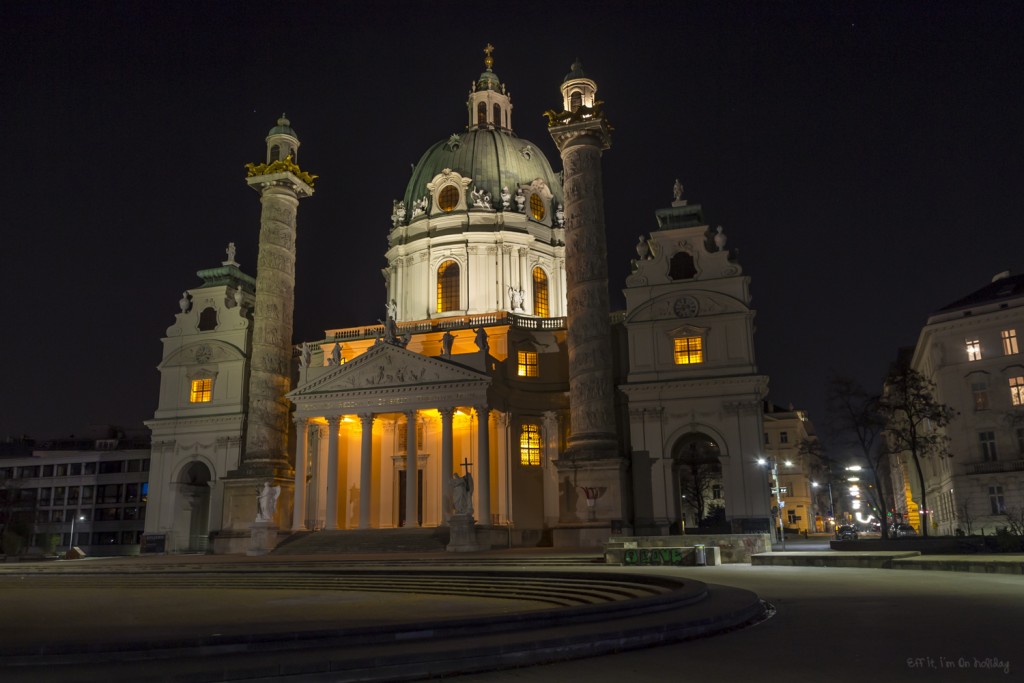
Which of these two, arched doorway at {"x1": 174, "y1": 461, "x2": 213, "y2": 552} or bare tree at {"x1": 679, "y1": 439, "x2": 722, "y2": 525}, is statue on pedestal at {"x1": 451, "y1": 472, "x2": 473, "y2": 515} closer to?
arched doorway at {"x1": 174, "y1": 461, "x2": 213, "y2": 552}

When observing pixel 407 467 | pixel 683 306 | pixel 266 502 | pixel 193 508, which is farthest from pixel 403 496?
pixel 683 306

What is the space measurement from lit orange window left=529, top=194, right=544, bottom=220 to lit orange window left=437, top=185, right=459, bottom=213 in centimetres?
542

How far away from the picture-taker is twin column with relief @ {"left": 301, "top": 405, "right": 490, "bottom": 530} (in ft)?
145

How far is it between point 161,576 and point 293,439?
2361 cm

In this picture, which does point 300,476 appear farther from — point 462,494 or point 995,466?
point 995,466

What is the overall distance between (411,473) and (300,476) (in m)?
7.30

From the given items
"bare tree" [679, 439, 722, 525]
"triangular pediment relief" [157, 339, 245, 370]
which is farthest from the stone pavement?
"bare tree" [679, 439, 722, 525]

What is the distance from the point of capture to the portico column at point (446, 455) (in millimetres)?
43625

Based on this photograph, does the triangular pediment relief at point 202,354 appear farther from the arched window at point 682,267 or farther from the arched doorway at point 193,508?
the arched window at point 682,267

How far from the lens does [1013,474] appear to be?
43.5 metres

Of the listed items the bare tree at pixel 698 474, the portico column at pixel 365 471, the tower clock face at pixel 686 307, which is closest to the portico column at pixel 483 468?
the portico column at pixel 365 471

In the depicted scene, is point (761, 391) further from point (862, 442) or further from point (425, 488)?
point (425, 488)

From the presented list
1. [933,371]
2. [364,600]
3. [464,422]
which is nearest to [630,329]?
[464,422]

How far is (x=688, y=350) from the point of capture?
46.3 m
